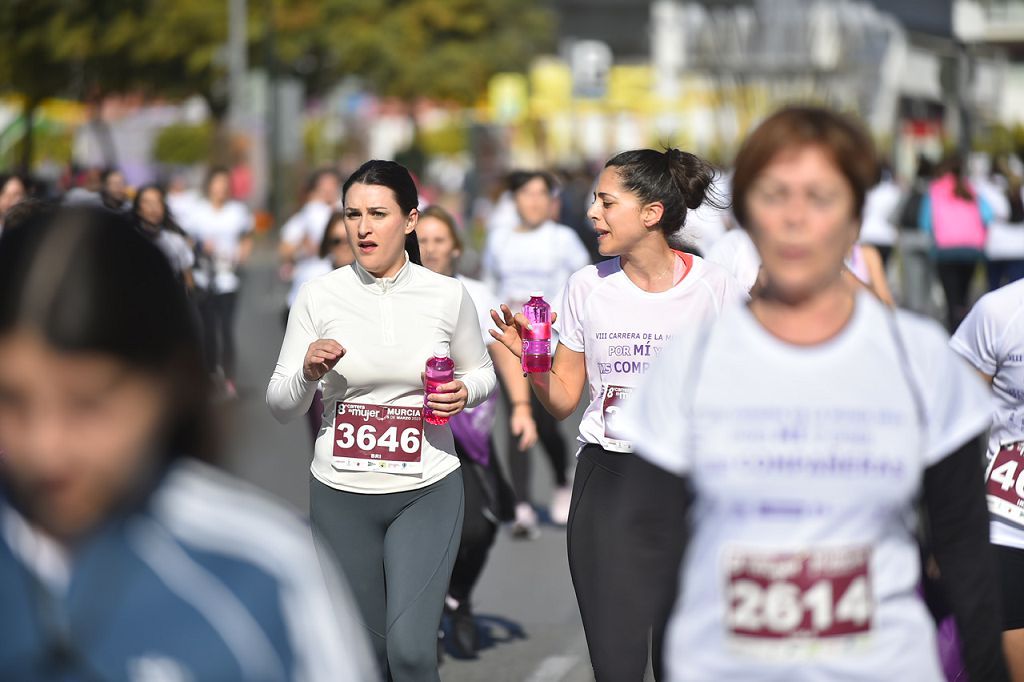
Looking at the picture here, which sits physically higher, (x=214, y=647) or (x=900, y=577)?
(x=214, y=647)

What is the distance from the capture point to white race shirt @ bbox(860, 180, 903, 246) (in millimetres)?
19219

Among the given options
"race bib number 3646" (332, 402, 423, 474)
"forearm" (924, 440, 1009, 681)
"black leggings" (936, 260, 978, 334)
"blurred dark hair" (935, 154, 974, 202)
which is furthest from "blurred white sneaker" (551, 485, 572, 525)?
"blurred dark hair" (935, 154, 974, 202)

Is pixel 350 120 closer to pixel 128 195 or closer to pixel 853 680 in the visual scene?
pixel 128 195

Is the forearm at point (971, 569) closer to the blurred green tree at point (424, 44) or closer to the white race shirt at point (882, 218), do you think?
the white race shirt at point (882, 218)

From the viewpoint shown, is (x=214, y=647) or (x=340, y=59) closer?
(x=214, y=647)

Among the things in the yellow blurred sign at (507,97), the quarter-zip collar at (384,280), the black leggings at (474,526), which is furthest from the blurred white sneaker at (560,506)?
the yellow blurred sign at (507,97)

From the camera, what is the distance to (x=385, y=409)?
5.31 metres

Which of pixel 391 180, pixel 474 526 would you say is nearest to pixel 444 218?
pixel 474 526

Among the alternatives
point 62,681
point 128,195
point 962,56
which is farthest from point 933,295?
point 62,681

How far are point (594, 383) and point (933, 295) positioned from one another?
52.6 feet

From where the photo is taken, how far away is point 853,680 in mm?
2857

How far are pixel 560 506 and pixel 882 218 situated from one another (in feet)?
35.2

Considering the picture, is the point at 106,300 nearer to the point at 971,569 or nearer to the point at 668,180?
A: the point at 971,569

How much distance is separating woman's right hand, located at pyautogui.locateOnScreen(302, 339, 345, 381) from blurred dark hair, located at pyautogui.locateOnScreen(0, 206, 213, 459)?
9.59 feet
